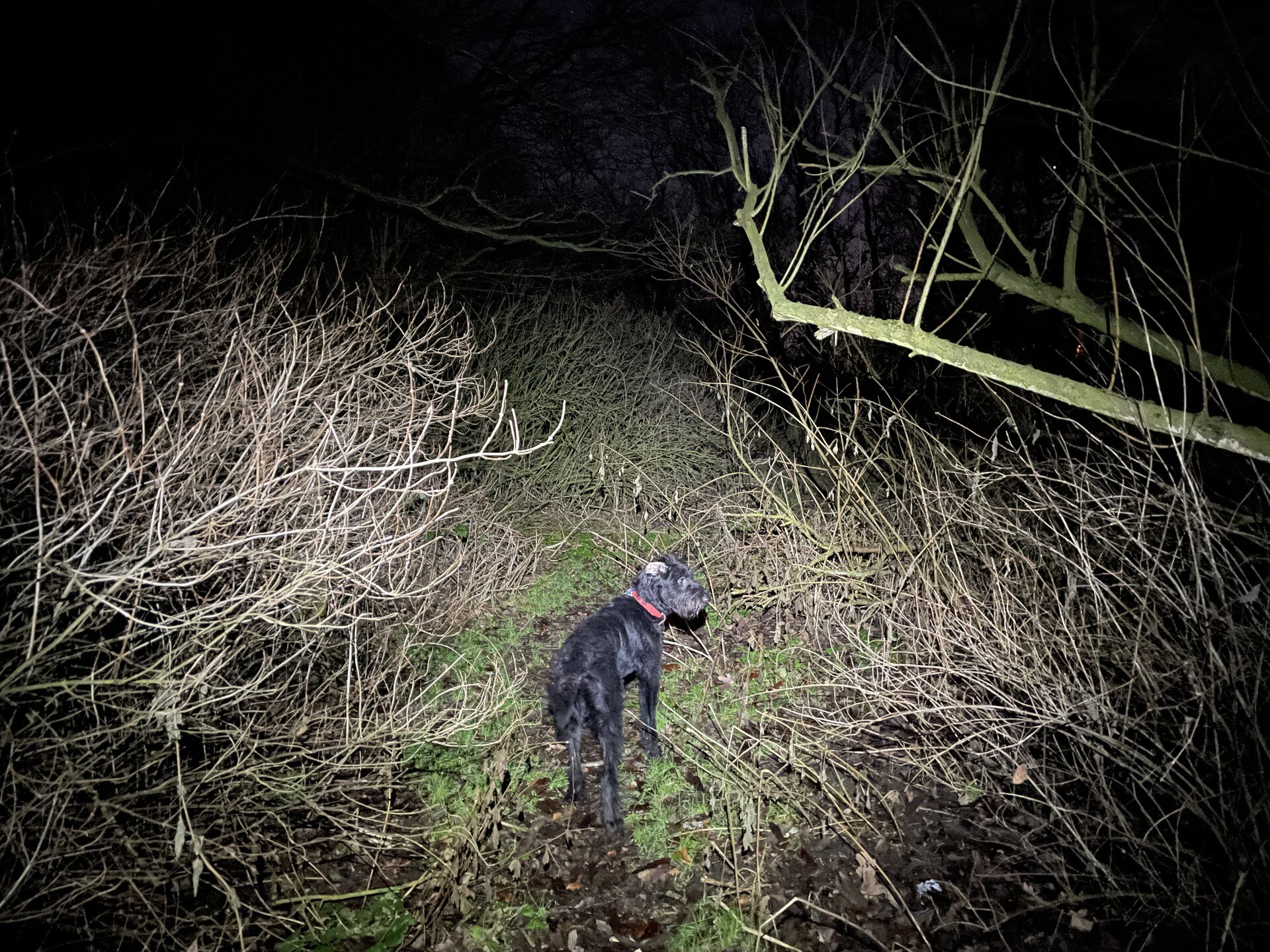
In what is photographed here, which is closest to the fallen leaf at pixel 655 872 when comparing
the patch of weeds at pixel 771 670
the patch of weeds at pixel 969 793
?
the patch of weeds at pixel 771 670

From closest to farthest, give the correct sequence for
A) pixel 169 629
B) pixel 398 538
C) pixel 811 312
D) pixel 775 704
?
pixel 169 629 < pixel 398 538 < pixel 811 312 < pixel 775 704

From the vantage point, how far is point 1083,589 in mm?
3305

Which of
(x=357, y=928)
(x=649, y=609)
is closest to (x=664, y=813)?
(x=649, y=609)

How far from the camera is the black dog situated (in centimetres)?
365

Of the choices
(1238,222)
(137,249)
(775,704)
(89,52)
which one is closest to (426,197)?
(89,52)

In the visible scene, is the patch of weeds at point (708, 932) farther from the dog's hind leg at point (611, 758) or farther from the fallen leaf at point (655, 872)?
→ the dog's hind leg at point (611, 758)

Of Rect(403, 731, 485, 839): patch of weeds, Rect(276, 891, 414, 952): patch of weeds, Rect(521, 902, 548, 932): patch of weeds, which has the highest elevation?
Rect(276, 891, 414, 952): patch of weeds

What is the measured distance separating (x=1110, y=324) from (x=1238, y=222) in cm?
216

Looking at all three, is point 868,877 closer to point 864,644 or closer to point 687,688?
point 864,644

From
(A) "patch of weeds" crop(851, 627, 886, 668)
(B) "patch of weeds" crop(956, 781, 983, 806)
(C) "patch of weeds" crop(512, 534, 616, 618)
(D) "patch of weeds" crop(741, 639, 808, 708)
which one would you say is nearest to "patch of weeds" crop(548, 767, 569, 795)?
(D) "patch of weeds" crop(741, 639, 808, 708)

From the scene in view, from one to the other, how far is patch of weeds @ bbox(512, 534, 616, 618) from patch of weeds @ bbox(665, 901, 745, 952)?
12.8 ft

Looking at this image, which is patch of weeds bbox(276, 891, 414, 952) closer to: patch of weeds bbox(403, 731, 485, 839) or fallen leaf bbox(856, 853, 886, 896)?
patch of weeds bbox(403, 731, 485, 839)

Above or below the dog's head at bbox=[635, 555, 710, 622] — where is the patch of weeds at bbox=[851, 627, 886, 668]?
below

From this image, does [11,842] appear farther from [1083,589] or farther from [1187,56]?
[1187,56]
